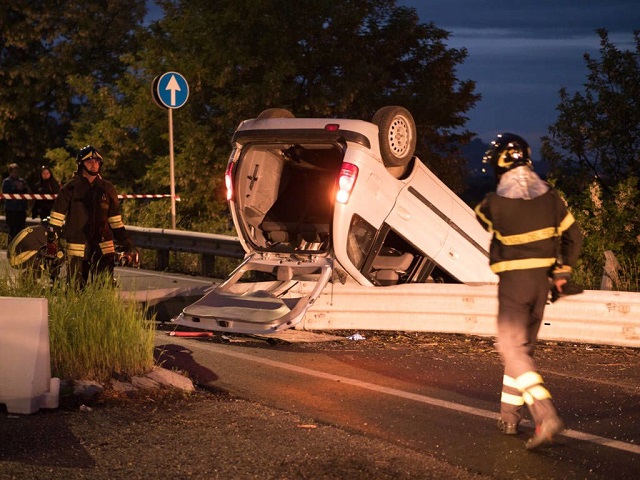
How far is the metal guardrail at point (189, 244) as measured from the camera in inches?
667

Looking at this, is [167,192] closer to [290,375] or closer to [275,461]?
[290,375]

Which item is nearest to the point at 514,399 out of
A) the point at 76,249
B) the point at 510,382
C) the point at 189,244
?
the point at 510,382

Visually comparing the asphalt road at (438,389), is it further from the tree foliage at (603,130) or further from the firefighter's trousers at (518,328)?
the tree foliage at (603,130)

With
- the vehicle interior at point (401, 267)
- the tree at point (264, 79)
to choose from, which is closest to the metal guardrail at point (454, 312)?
the vehicle interior at point (401, 267)

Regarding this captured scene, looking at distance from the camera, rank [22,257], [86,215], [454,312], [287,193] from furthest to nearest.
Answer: [22,257]
[287,193]
[86,215]
[454,312]

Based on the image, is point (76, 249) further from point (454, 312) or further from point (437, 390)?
point (437, 390)

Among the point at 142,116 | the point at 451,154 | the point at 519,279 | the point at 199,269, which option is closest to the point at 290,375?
the point at 519,279

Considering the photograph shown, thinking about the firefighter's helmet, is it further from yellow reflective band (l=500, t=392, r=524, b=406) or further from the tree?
the tree

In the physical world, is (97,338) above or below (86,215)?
below

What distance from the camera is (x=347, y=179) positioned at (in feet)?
34.0

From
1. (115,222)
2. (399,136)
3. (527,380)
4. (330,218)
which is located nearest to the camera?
(527,380)

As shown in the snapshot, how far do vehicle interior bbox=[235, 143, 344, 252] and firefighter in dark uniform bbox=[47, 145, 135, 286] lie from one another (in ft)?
3.97

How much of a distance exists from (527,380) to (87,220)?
5.41 metres

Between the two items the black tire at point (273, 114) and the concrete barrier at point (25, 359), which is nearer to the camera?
the concrete barrier at point (25, 359)
